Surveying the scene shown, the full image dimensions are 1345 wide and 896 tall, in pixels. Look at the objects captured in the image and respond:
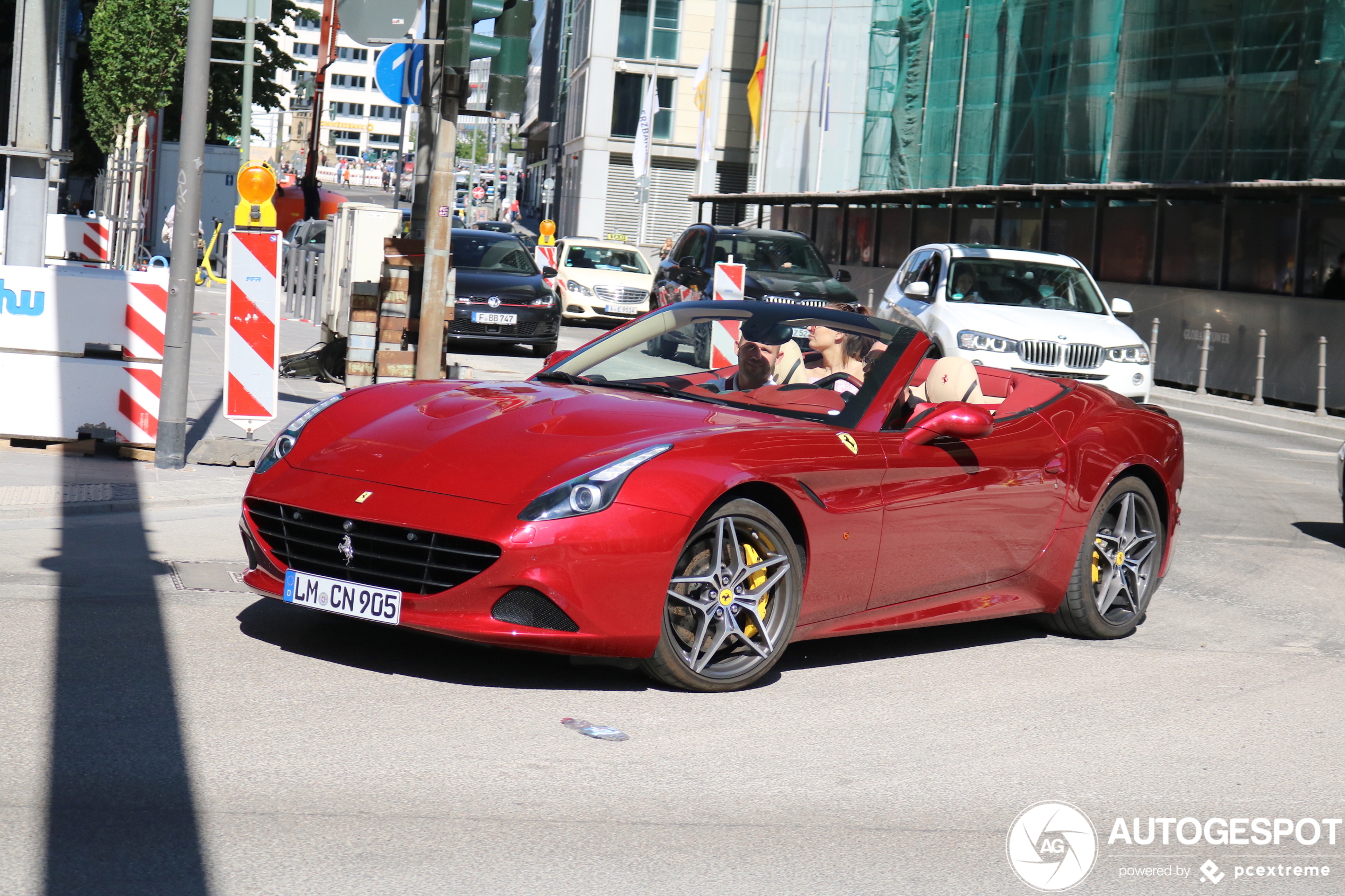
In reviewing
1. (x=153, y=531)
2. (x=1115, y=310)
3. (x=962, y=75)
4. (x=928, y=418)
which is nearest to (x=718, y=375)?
(x=928, y=418)

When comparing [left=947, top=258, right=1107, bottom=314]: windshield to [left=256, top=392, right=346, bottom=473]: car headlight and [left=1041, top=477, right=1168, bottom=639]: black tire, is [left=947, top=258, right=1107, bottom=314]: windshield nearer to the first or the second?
[left=1041, top=477, right=1168, bottom=639]: black tire

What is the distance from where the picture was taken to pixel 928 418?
6.57 m

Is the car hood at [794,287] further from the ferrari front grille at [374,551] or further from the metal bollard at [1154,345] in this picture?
the ferrari front grille at [374,551]

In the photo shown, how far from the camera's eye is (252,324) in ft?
34.1

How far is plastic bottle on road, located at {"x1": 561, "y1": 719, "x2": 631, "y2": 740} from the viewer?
520 centimetres

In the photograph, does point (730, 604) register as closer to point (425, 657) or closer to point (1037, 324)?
point (425, 657)

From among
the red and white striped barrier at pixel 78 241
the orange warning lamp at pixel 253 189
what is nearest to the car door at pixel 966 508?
the orange warning lamp at pixel 253 189

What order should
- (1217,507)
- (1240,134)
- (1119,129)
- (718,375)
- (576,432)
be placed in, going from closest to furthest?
(576,432) < (718,375) < (1217,507) < (1240,134) < (1119,129)

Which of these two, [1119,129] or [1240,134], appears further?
[1119,129]

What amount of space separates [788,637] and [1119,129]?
29.3 meters

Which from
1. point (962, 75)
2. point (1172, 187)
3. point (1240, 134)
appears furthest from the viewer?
point (962, 75)

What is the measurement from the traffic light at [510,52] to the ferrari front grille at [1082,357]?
7311mm

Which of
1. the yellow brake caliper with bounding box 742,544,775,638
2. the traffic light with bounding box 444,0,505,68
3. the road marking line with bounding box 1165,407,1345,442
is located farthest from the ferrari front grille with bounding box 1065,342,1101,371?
the yellow brake caliper with bounding box 742,544,775,638

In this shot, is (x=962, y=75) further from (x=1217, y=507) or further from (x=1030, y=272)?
(x=1217, y=507)
